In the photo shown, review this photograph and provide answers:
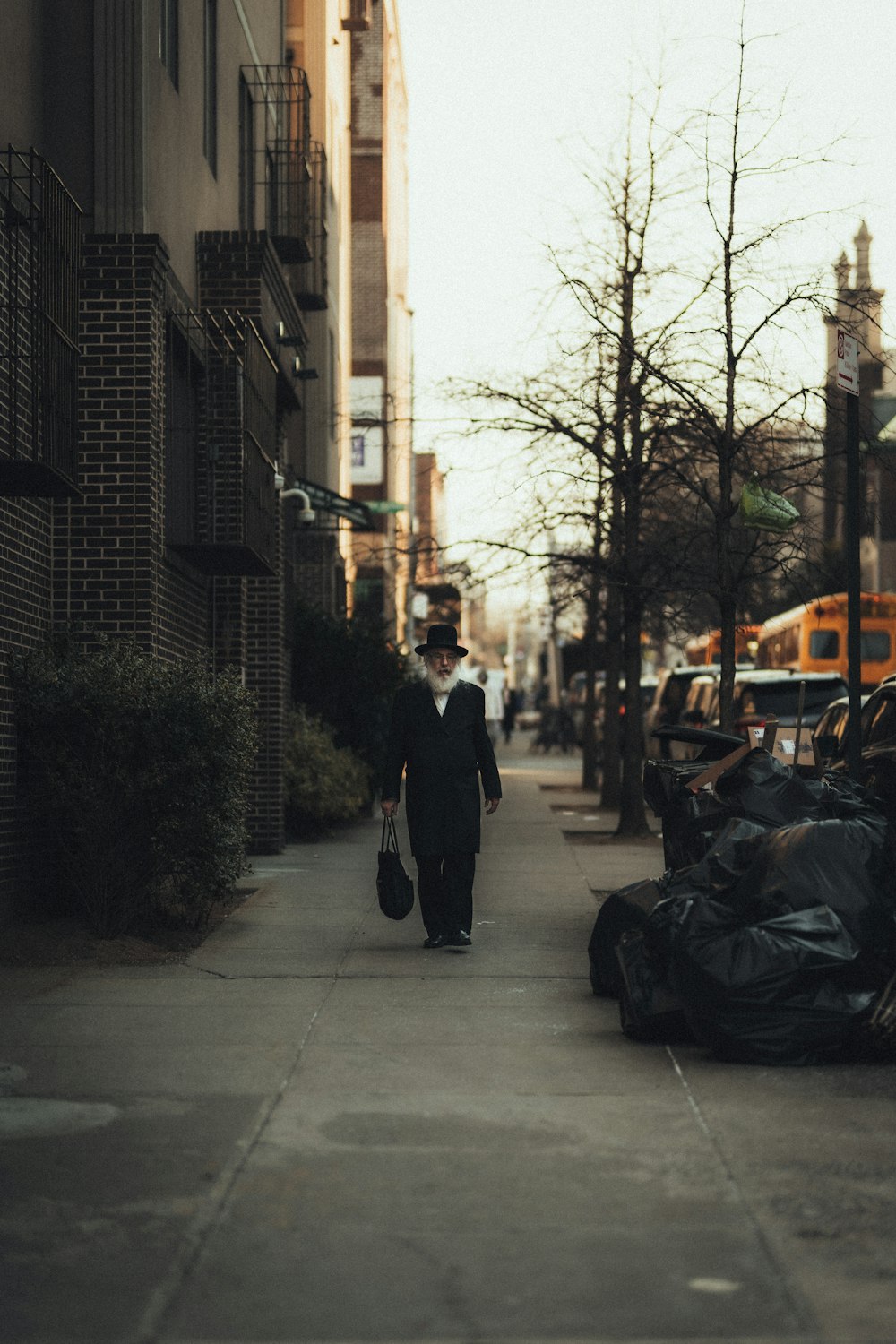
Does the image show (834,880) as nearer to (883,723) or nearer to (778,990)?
(778,990)

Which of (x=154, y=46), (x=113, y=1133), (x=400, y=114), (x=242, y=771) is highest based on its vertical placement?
(x=400, y=114)

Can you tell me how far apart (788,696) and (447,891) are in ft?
39.2

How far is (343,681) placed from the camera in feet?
73.3

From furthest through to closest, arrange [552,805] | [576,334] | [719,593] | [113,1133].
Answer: [552,805] < [576,334] < [719,593] < [113,1133]

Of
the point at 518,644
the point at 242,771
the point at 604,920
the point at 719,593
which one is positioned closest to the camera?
the point at 604,920

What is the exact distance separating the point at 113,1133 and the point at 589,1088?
1.82 m

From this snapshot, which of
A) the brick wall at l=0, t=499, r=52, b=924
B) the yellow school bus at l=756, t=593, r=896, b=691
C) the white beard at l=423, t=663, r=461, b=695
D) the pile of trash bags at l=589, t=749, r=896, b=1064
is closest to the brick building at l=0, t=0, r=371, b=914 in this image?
the brick wall at l=0, t=499, r=52, b=924

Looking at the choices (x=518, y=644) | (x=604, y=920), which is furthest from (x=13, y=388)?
(x=518, y=644)

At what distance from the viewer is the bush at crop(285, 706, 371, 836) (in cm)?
1952

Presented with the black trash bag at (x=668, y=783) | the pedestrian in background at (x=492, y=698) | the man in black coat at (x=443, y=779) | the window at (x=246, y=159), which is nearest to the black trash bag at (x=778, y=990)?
the man in black coat at (x=443, y=779)

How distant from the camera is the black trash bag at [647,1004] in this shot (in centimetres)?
786

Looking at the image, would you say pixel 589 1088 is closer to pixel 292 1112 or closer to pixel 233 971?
pixel 292 1112

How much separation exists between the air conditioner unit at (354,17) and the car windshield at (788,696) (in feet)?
55.6

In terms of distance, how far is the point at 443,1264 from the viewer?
4.74 m
